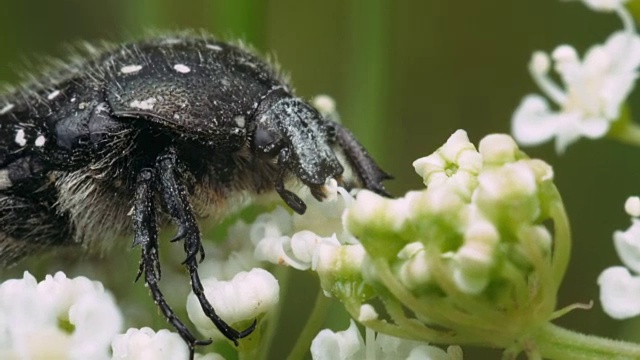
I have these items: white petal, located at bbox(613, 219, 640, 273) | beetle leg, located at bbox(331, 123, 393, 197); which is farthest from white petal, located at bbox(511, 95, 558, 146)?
white petal, located at bbox(613, 219, 640, 273)

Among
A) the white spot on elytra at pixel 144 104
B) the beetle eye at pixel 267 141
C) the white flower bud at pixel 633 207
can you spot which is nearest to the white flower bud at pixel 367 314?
the white flower bud at pixel 633 207

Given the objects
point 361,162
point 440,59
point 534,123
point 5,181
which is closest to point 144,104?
point 5,181

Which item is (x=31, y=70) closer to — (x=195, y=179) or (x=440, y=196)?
(x=195, y=179)

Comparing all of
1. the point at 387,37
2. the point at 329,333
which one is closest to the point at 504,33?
the point at 387,37

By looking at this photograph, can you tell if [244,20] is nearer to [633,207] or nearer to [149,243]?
[149,243]

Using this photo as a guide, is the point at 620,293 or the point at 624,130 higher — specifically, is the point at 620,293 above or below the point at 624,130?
below
